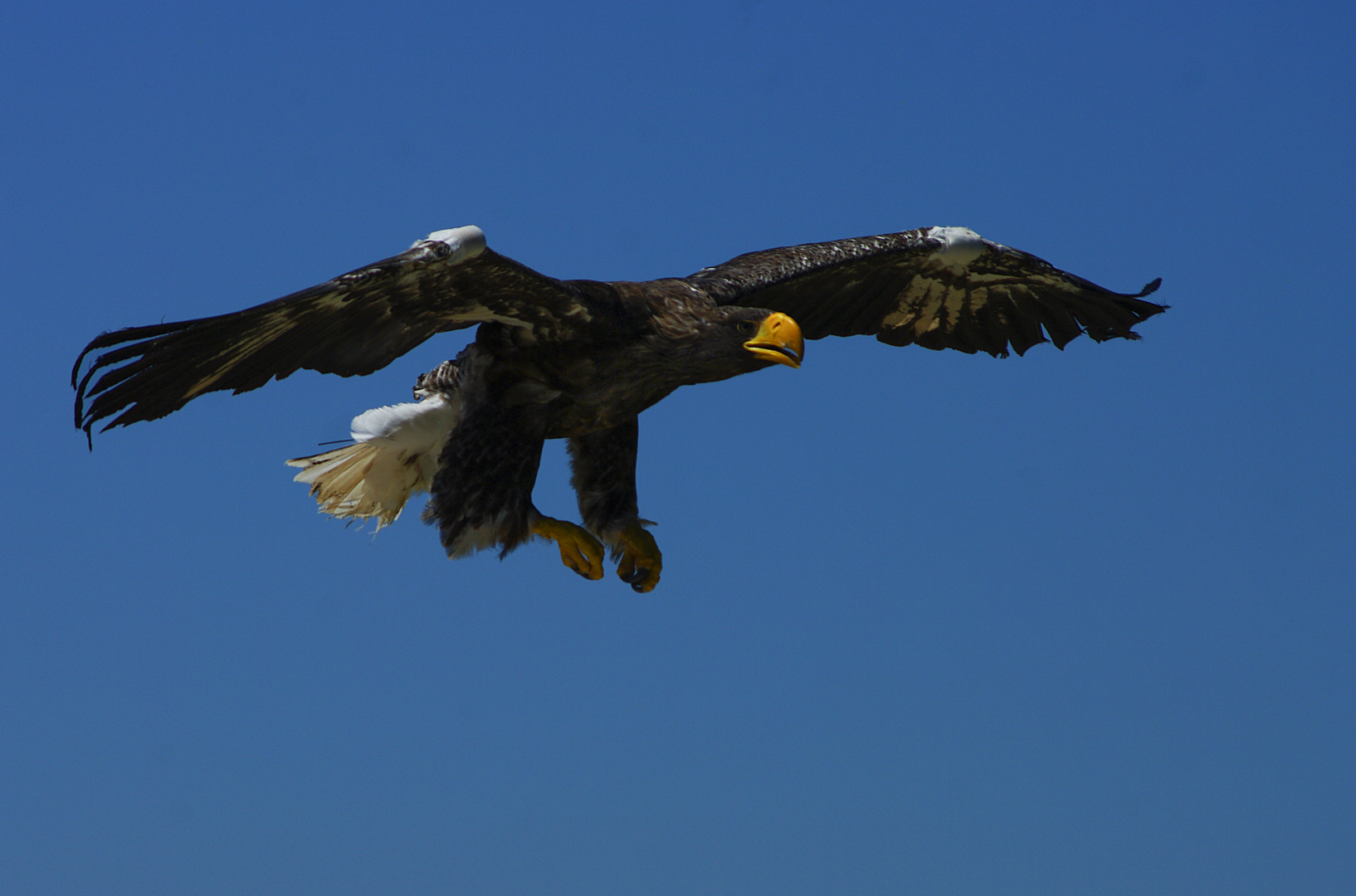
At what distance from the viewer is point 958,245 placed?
809cm

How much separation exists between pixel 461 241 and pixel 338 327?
67 centimetres

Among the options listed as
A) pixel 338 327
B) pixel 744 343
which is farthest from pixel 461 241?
pixel 744 343

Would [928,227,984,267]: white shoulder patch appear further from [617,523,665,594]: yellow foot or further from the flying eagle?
[617,523,665,594]: yellow foot

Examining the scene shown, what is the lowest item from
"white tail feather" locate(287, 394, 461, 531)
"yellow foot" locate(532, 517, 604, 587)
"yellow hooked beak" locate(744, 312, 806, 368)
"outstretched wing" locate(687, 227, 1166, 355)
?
"yellow foot" locate(532, 517, 604, 587)

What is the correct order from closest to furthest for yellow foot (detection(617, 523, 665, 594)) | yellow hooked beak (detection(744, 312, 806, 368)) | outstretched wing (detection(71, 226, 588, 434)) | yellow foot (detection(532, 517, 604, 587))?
outstretched wing (detection(71, 226, 588, 434)), yellow hooked beak (detection(744, 312, 806, 368)), yellow foot (detection(532, 517, 604, 587)), yellow foot (detection(617, 523, 665, 594))

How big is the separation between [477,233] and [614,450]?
5.62 feet

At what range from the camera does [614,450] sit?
7441 millimetres

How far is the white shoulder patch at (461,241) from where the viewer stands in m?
6.04

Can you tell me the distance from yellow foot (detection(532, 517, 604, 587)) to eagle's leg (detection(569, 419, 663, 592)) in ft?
1.05

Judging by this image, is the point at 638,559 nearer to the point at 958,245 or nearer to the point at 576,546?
the point at 576,546

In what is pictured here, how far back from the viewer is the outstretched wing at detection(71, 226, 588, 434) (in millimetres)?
5594

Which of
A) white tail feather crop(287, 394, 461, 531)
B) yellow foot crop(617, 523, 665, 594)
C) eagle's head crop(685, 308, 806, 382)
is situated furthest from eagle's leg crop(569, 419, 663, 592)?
eagle's head crop(685, 308, 806, 382)

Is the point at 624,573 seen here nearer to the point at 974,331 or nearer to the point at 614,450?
the point at 614,450

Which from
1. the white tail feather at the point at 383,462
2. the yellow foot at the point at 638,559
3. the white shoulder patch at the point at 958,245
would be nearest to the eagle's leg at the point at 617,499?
the yellow foot at the point at 638,559
